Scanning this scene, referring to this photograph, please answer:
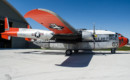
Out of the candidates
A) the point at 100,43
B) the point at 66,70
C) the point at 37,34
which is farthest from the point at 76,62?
the point at 37,34

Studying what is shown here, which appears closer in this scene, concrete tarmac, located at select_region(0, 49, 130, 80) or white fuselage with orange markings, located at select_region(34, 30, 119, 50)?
concrete tarmac, located at select_region(0, 49, 130, 80)

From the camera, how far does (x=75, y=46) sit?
13.2 m

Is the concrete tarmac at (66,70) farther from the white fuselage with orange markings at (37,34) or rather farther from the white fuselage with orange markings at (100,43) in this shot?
the white fuselage with orange markings at (37,34)

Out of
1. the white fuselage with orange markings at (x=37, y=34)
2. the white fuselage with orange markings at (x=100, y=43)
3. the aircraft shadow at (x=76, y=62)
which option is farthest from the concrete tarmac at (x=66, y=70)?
the white fuselage with orange markings at (x=37, y=34)

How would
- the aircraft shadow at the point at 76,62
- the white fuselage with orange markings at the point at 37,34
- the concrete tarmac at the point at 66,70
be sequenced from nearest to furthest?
1. the concrete tarmac at the point at 66,70
2. the aircraft shadow at the point at 76,62
3. the white fuselage with orange markings at the point at 37,34

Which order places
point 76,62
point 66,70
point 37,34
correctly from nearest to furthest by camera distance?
point 66,70
point 76,62
point 37,34

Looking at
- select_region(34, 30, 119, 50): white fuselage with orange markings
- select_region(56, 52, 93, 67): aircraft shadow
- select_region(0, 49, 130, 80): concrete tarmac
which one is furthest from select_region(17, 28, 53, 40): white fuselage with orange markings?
select_region(0, 49, 130, 80): concrete tarmac

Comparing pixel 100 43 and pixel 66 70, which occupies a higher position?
pixel 100 43

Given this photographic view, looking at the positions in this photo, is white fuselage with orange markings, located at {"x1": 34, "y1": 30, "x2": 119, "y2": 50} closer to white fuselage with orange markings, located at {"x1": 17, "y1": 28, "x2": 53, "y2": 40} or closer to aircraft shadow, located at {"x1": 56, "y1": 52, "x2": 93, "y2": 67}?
white fuselage with orange markings, located at {"x1": 17, "y1": 28, "x2": 53, "y2": 40}

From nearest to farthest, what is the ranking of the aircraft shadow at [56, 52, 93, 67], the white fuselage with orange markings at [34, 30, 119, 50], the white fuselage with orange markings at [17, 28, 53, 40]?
the aircraft shadow at [56, 52, 93, 67]
the white fuselage with orange markings at [17, 28, 53, 40]
the white fuselage with orange markings at [34, 30, 119, 50]

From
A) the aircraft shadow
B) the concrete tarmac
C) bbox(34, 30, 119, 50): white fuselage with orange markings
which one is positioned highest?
bbox(34, 30, 119, 50): white fuselage with orange markings

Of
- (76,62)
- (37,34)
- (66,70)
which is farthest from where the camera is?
(37,34)

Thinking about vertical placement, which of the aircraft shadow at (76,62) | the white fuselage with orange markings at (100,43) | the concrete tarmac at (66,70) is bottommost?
the aircraft shadow at (76,62)

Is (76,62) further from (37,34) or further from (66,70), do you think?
(37,34)
